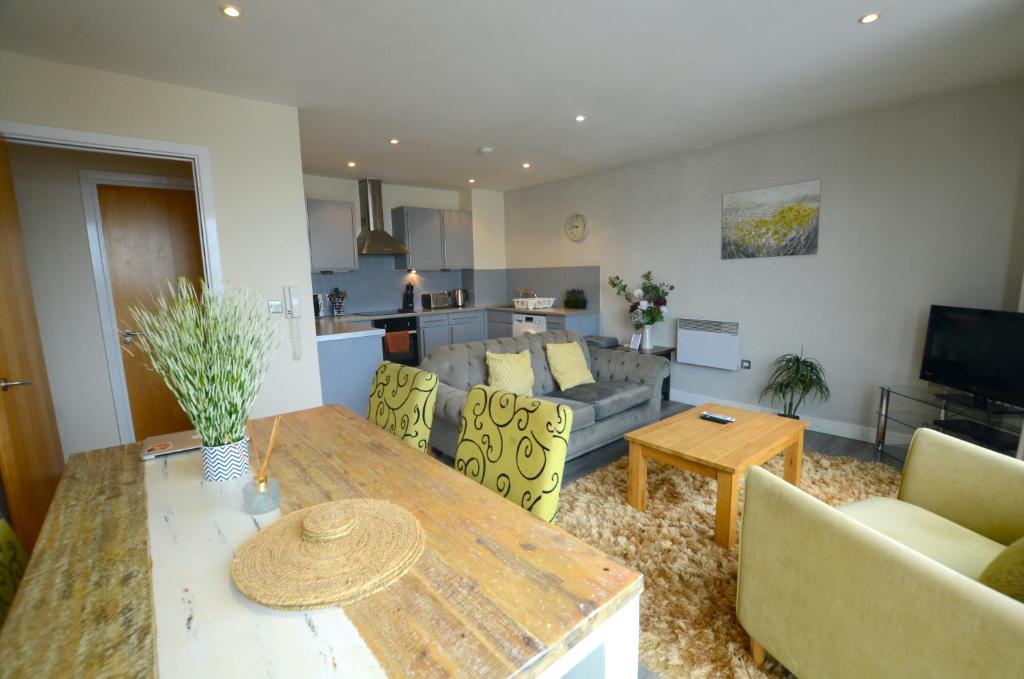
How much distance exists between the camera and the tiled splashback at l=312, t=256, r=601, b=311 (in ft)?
17.9

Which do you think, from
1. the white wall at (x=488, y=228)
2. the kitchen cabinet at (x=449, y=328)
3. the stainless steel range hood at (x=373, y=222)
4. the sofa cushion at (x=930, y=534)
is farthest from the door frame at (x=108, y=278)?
the sofa cushion at (x=930, y=534)

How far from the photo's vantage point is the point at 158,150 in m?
2.55

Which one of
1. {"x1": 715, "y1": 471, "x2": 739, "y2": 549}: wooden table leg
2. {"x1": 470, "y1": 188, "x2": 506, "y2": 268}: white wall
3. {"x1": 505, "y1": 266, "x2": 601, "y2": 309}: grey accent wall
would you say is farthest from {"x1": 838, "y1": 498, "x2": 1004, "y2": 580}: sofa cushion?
{"x1": 470, "y1": 188, "x2": 506, "y2": 268}: white wall

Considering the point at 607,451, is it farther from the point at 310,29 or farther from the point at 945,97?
the point at 945,97

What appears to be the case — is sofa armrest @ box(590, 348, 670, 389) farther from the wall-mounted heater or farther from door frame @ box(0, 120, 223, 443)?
door frame @ box(0, 120, 223, 443)

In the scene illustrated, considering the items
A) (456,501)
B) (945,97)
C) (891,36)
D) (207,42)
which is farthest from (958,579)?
(945,97)

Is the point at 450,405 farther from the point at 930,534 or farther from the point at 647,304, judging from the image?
the point at 647,304

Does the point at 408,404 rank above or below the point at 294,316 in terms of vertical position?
below

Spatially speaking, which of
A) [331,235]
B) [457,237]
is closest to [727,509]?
Answer: [331,235]

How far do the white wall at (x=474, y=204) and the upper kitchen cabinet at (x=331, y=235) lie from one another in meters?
0.38

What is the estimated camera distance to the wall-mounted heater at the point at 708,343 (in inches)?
163

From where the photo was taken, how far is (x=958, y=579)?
0.94m

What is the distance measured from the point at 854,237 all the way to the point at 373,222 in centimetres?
485

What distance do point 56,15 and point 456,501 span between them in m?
2.64
